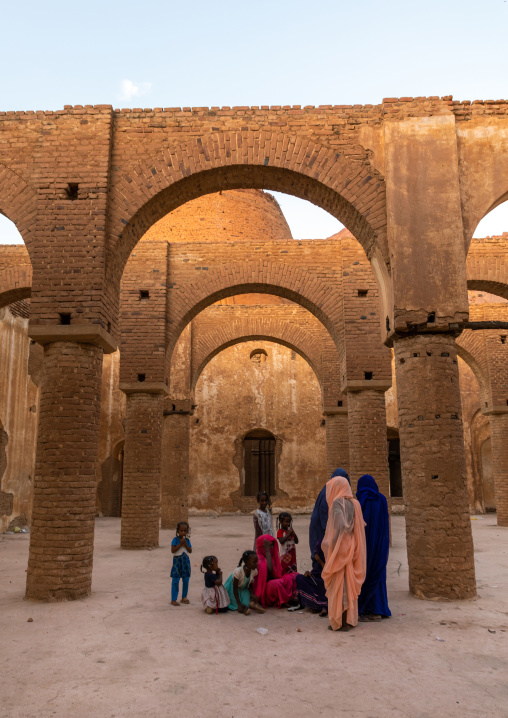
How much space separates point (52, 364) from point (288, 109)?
14.3 feet

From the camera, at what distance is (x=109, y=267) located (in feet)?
22.8

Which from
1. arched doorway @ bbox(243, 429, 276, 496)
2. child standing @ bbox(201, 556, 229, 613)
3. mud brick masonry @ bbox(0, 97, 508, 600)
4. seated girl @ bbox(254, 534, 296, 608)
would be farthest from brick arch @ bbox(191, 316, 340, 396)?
child standing @ bbox(201, 556, 229, 613)

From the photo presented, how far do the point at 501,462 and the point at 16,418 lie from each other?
12483mm

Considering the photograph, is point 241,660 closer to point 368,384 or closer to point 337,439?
point 368,384

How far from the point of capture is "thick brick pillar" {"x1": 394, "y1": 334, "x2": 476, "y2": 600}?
6086 mm

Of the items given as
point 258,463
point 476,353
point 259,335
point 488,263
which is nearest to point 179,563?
point 488,263

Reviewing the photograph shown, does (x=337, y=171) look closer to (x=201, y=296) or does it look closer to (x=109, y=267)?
(x=109, y=267)

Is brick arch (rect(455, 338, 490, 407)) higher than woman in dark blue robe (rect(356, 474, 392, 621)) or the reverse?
higher

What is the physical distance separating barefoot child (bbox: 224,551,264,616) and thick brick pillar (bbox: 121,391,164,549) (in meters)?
5.06

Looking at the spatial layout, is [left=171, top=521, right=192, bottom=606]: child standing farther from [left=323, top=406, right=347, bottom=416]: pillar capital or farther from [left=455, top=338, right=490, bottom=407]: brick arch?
[left=455, top=338, right=490, bottom=407]: brick arch

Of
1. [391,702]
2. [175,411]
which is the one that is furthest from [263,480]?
[391,702]

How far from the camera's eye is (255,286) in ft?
41.2

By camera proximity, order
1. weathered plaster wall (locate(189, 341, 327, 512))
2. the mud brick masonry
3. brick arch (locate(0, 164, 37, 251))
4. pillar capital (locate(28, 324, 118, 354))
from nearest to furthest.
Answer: the mud brick masonry < pillar capital (locate(28, 324, 118, 354)) < brick arch (locate(0, 164, 37, 251)) < weathered plaster wall (locate(189, 341, 327, 512))

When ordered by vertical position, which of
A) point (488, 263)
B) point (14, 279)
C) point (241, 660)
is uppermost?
point (488, 263)
